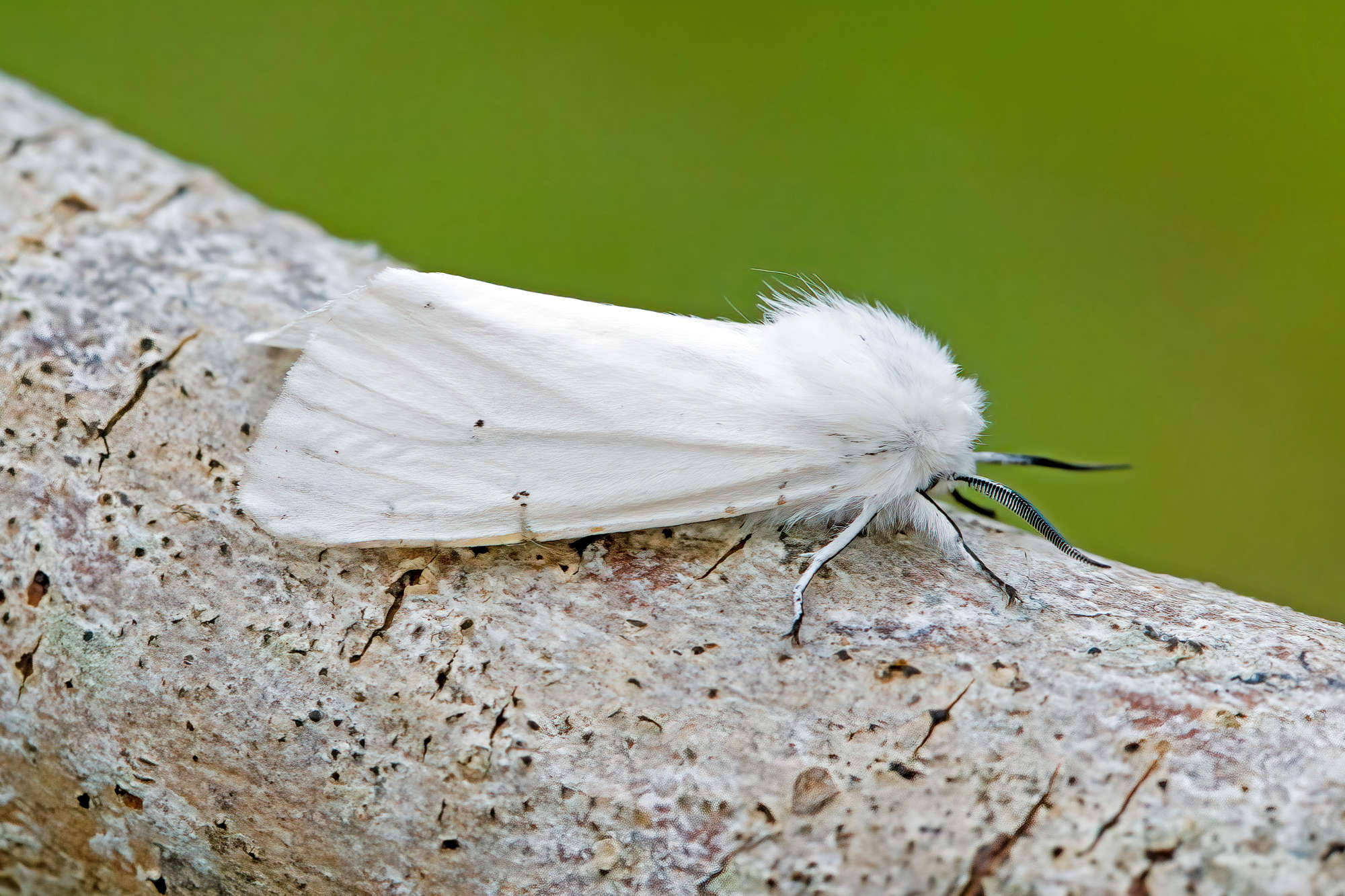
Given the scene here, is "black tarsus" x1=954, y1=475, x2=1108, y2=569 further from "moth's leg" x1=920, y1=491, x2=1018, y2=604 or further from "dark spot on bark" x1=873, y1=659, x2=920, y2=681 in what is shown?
"dark spot on bark" x1=873, y1=659, x2=920, y2=681

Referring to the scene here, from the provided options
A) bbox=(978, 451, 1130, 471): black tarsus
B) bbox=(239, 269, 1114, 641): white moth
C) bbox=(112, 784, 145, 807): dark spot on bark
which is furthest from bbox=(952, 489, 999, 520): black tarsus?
bbox=(112, 784, 145, 807): dark spot on bark

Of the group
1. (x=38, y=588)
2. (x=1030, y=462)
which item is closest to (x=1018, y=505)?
(x=1030, y=462)

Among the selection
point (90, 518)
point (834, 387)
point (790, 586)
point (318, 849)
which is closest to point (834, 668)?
point (790, 586)

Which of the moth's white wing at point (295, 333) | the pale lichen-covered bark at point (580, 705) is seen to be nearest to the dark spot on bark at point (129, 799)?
the pale lichen-covered bark at point (580, 705)

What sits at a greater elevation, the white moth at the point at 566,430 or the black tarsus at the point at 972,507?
the black tarsus at the point at 972,507

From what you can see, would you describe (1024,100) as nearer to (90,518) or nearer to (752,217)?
(752,217)

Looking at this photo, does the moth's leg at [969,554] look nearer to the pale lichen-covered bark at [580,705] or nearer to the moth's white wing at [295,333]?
the pale lichen-covered bark at [580,705]
